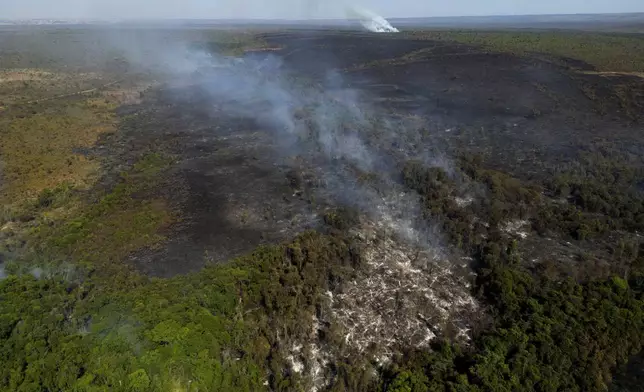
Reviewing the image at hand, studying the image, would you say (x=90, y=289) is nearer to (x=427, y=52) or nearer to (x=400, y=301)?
(x=400, y=301)

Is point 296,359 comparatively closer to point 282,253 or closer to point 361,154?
point 282,253

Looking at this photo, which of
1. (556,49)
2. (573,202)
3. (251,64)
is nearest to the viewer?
(573,202)

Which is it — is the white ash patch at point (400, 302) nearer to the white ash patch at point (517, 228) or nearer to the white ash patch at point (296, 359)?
the white ash patch at point (296, 359)

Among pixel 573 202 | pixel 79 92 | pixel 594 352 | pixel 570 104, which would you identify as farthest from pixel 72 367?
pixel 79 92

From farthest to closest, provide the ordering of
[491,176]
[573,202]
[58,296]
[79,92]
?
[79,92] → [491,176] → [573,202] → [58,296]

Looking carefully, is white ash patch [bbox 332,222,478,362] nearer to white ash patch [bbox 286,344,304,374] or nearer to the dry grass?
white ash patch [bbox 286,344,304,374]

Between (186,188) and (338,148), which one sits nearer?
(186,188)
